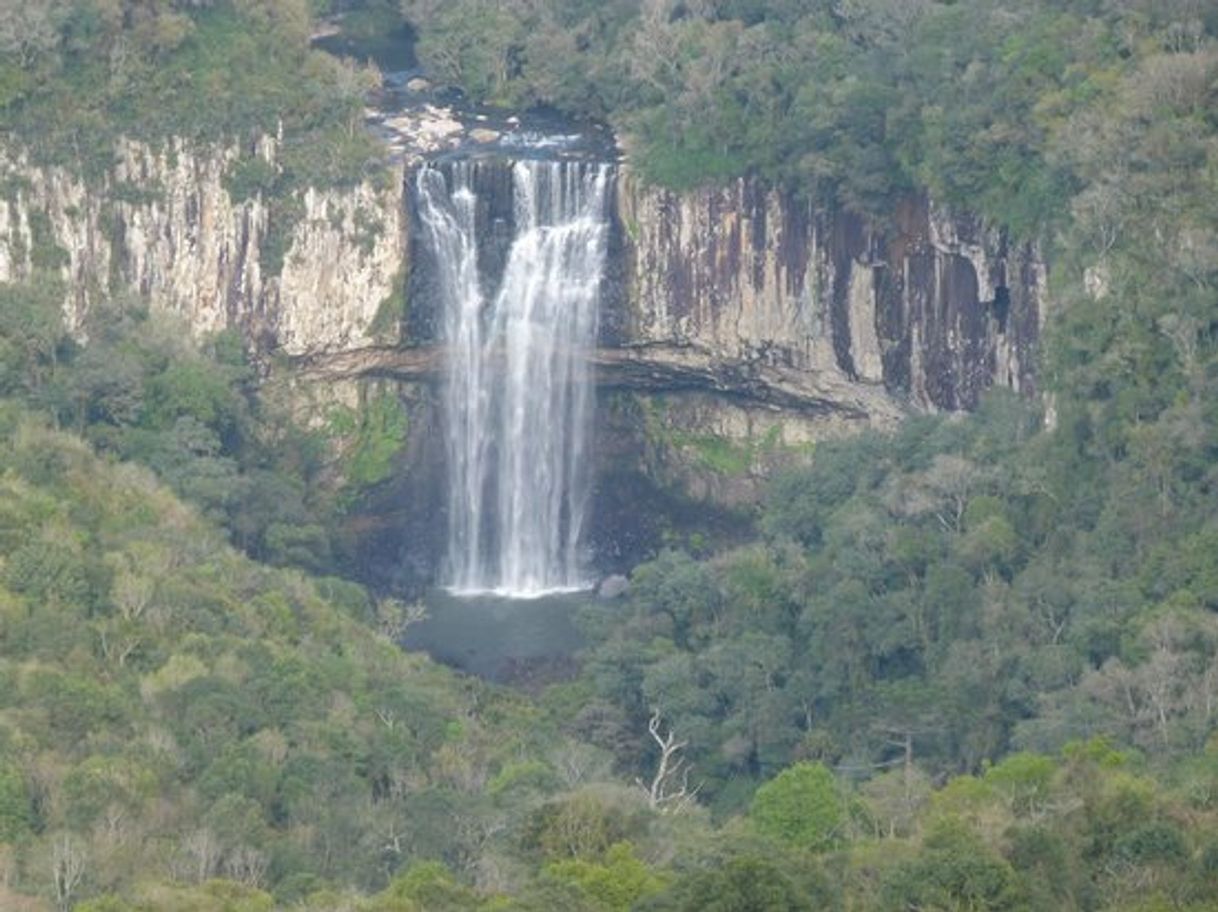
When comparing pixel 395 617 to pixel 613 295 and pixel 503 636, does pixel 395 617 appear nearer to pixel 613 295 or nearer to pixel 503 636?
pixel 503 636

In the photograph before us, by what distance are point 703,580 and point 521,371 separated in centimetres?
722

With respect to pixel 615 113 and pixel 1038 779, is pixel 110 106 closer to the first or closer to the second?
pixel 615 113

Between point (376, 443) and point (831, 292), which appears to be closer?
point (831, 292)

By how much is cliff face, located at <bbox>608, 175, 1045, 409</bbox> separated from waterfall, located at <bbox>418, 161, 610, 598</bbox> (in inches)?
27.4

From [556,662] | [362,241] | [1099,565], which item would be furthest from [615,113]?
[1099,565]

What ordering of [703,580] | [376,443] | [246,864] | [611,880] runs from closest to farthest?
[611,880]
[246,864]
[703,580]
[376,443]

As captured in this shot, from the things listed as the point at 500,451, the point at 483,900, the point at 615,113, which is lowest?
the point at 483,900

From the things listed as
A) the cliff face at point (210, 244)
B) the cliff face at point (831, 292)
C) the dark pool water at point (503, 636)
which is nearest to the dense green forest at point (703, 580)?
the cliff face at point (210, 244)

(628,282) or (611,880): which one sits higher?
(628,282)

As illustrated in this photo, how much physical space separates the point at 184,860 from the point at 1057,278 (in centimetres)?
1614

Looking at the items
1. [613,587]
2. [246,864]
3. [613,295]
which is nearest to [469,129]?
[613,295]

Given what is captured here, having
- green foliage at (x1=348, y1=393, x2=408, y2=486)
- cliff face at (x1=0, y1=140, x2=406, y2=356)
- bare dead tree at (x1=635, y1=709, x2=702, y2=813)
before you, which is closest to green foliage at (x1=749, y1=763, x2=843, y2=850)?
bare dead tree at (x1=635, y1=709, x2=702, y2=813)

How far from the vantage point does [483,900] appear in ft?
146

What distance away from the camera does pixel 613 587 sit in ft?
211
